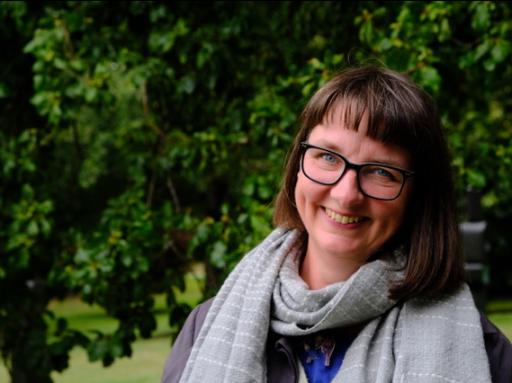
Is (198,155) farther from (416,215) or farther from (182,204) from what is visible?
(416,215)

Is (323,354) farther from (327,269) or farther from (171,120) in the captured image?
(171,120)

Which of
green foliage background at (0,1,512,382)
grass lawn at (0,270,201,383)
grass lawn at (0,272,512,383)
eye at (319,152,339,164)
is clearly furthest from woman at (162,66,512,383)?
grass lawn at (0,272,512,383)

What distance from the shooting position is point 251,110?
3.95 metres

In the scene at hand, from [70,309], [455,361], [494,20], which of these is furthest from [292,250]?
[70,309]

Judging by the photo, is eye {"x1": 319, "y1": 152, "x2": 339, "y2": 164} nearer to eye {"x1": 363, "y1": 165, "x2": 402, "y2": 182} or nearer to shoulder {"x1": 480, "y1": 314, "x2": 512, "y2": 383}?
eye {"x1": 363, "y1": 165, "x2": 402, "y2": 182}

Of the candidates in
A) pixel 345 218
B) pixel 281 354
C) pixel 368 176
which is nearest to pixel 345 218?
pixel 345 218

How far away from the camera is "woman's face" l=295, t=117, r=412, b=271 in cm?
182

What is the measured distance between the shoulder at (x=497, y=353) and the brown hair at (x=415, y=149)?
4.8 inches

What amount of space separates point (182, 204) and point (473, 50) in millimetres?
1599

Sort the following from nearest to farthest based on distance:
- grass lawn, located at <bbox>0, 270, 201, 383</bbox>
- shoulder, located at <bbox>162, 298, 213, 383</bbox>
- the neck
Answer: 1. the neck
2. shoulder, located at <bbox>162, 298, 213, 383</bbox>
3. grass lawn, located at <bbox>0, 270, 201, 383</bbox>

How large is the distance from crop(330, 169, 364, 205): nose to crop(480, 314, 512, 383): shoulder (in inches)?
15.1

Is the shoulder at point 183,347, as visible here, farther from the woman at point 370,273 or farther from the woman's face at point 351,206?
the woman's face at point 351,206

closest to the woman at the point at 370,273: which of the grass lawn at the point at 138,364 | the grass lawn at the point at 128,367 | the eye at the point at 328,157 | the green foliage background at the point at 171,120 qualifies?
the eye at the point at 328,157

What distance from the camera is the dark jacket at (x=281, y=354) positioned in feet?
5.98
